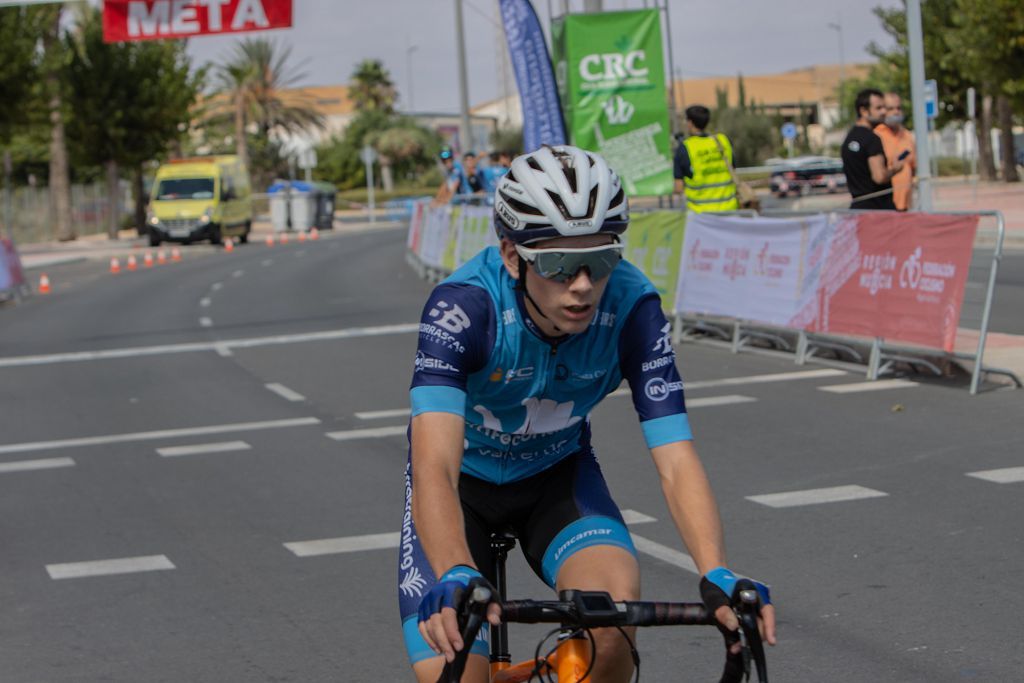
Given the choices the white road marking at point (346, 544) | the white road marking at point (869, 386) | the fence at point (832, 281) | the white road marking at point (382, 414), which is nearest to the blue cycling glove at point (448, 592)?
the white road marking at point (346, 544)

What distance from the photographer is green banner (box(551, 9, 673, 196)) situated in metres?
20.8

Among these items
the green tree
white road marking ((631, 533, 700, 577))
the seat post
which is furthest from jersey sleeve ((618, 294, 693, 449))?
the green tree

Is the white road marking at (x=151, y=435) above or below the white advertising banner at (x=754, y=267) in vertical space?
below

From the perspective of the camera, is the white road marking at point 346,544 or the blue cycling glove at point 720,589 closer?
the blue cycling glove at point 720,589

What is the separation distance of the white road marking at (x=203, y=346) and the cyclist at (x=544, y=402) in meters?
14.2

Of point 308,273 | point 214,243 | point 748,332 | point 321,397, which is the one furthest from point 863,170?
point 214,243

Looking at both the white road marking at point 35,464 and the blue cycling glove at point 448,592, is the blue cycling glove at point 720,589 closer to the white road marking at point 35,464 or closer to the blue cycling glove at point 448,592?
the blue cycling glove at point 448,592

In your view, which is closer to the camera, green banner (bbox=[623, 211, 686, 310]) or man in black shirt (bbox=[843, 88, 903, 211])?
man in black shirt (bbox=[843, 88, 903, 211])

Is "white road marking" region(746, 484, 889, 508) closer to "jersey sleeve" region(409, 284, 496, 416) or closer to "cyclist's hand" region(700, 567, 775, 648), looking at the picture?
"jersey sleeve" region(409, 284, 496, 416)

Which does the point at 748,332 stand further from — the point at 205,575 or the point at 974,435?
the point at 205,575

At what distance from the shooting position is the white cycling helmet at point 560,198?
3342mm

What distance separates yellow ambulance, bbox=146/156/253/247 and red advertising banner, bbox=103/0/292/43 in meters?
14.5

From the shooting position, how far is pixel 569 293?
343 centimetres

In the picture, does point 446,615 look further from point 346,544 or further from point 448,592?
point 346,544
